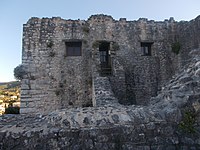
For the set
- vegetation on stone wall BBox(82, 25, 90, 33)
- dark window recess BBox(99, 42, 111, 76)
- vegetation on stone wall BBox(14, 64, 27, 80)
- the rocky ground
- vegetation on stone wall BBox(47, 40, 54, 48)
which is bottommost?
the rocky ground

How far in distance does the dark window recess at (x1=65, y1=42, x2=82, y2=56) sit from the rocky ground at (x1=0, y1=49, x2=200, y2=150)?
8786 mm

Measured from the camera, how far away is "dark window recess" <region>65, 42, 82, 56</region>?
12.5m

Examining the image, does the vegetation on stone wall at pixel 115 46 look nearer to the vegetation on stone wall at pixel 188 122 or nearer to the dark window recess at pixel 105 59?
the dark window recess at pixel 105 59

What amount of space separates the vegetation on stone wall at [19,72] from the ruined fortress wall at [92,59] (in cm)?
22

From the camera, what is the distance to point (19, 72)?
37.7ft

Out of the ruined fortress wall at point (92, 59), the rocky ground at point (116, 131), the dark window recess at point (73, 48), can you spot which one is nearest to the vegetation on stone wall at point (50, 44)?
the ruined fortress wall at point (92, 59)

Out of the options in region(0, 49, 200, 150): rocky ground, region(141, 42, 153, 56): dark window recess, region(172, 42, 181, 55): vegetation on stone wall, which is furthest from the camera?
region(141, 42, 153, 56): dark window recess

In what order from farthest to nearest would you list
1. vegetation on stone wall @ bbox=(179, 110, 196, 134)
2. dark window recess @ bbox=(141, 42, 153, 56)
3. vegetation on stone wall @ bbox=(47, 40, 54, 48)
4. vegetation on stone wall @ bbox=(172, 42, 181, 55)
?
dark window recess @ bbox=(141, 42, 153, 56)
vegetation on stone wall @ bbox=(172, 42, 181, 55)
vegetation on stone wall @ bbox=(47, 40, 54, 48)
vegetation on stone wall @ bbox=(179, 110, 196, 134)

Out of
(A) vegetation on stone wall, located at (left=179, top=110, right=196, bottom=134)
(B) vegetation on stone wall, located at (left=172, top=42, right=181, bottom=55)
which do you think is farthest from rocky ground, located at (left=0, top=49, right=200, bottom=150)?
(B) vegetation on stone wall, located at (left=172, top=42, right=181, bottom=55)

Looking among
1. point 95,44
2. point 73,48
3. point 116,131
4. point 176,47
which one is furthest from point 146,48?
point 116,131

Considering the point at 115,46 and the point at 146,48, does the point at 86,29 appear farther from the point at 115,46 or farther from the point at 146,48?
the point at 146,48

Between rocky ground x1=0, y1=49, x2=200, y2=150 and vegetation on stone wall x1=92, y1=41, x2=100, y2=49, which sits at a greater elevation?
vegetation on stone wall x1=92, y1=41, x2=100, y2=49

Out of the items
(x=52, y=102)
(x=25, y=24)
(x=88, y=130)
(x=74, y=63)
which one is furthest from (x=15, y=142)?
(x=25, y=24)

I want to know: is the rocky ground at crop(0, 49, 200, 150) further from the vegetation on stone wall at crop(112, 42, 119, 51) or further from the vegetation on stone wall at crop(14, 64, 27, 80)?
the vegetation on stone wall at crop(112, 42, 119, 51)
